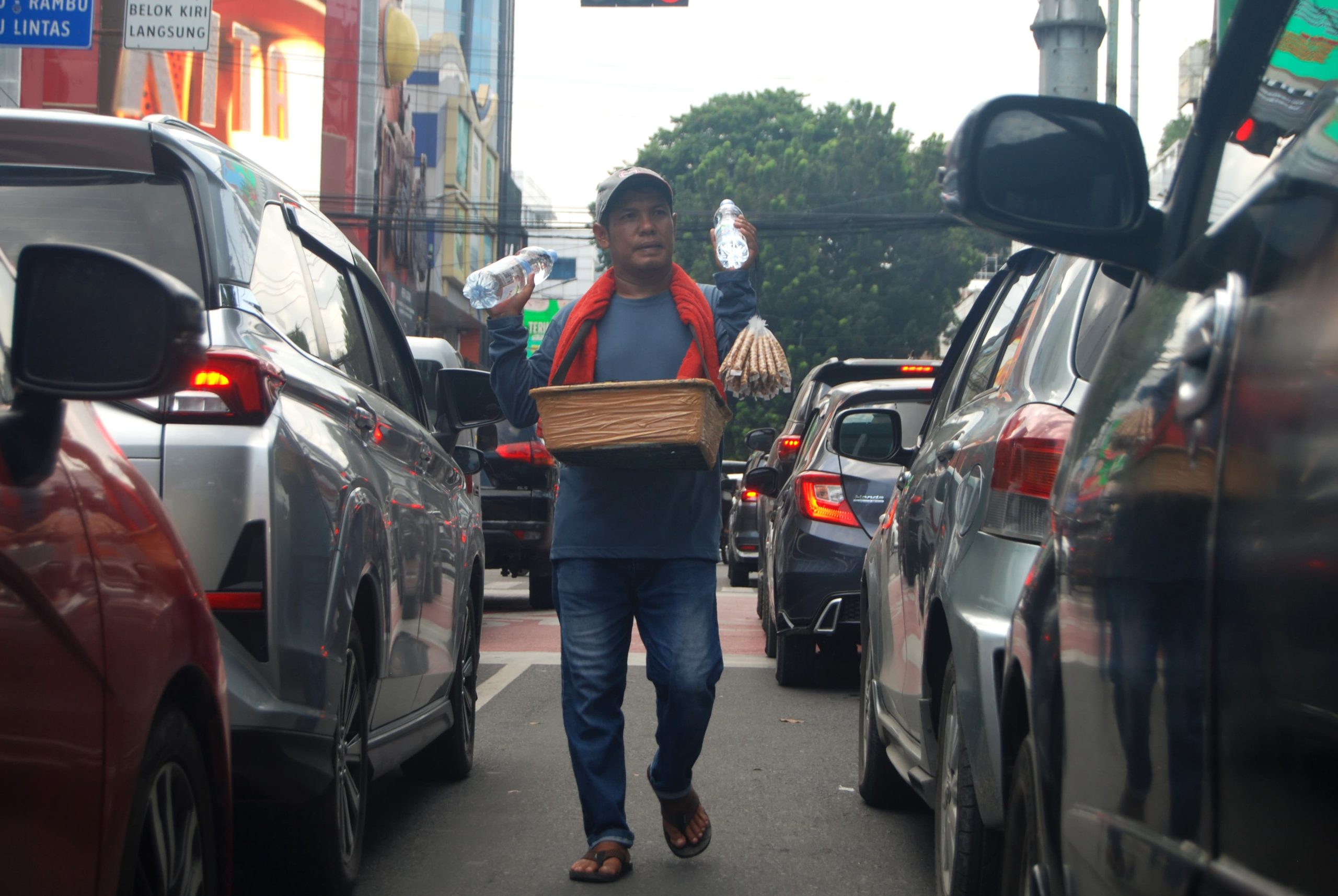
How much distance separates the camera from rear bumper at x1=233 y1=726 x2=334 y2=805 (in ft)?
11.1

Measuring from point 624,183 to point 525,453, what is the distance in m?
9.36

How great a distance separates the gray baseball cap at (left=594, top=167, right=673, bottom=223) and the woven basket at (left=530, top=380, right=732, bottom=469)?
0.64 metres

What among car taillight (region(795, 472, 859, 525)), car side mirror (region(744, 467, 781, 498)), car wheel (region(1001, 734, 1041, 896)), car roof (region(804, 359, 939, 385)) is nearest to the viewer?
car wheel (region(1001, 734, 1041, 896))

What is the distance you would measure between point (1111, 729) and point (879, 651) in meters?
3.19

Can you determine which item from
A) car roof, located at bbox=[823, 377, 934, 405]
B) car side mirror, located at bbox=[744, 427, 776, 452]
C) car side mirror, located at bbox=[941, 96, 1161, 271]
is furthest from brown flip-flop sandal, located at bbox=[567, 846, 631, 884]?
car side mirror, located at bbox=[744, 427, 776, 452]

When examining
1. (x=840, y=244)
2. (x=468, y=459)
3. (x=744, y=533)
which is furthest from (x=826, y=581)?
(x=840, y=244)

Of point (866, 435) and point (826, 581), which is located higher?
point (866, 435)

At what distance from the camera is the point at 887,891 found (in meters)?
4.36

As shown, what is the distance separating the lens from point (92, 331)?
2.03 metres

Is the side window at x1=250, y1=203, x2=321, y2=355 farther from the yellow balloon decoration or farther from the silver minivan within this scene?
the yellow balloon decoration

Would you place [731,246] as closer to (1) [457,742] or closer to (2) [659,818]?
(2) [659,818]

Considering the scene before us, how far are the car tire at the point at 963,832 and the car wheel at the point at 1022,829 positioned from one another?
0.69 meters

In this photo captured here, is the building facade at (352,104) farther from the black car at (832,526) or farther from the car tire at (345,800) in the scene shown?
the car tire at (345,800)

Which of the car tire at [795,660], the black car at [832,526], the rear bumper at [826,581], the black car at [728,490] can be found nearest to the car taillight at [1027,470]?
the black car at [832,526]
